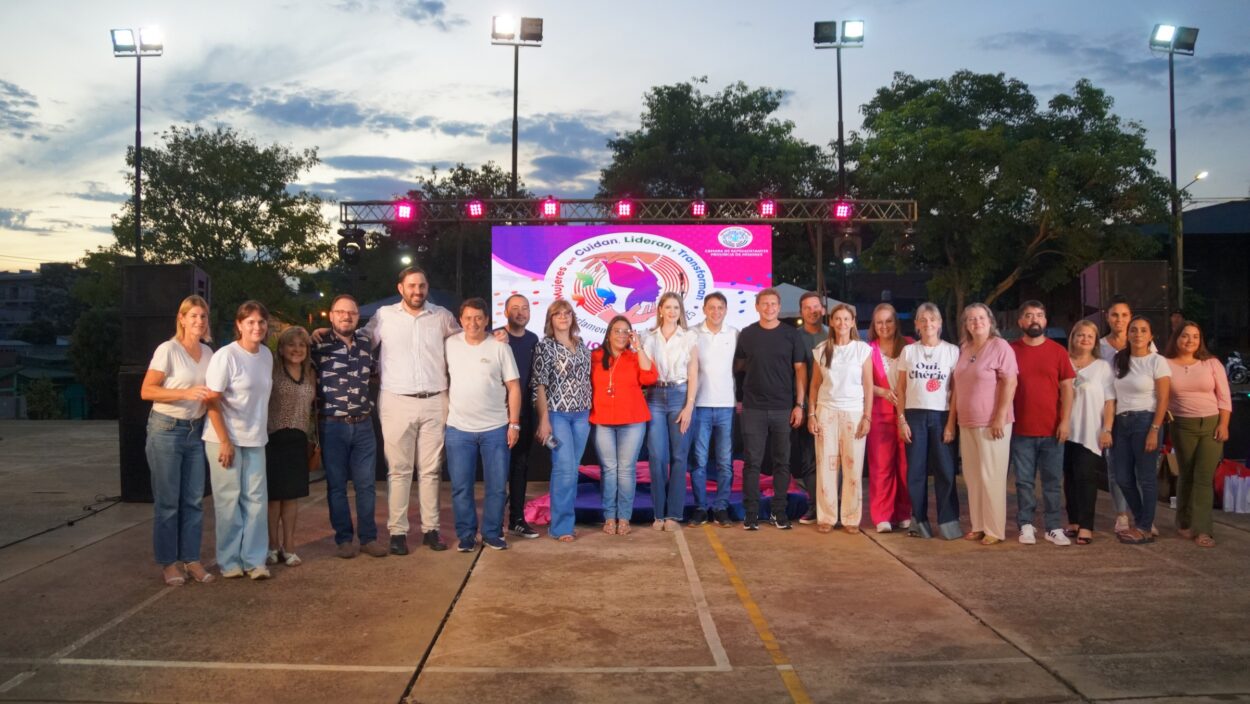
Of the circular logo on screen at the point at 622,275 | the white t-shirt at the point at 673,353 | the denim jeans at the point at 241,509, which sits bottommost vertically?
the denim jeans at the point at 241,509

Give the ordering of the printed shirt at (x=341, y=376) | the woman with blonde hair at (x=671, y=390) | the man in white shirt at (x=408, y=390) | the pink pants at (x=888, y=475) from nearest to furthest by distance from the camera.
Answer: the printed shirt at (x=341, y=376), the man in white shirt at (x=408, y=390), the woman with blonde hair at (x=671, y=390), the pink pants at (x=888, y=475)

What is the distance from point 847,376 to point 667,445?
1377 mm

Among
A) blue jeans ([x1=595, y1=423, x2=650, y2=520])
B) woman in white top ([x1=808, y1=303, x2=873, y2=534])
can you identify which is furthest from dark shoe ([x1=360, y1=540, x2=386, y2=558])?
woman in white top ([x1=808, y1=303, x2=873, y2=534])

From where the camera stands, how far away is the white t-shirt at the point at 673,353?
7.20 m

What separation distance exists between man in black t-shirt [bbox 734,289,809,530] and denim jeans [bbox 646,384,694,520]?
18.4 inches

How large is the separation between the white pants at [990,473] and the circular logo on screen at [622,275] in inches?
324

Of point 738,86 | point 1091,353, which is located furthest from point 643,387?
point 738,86

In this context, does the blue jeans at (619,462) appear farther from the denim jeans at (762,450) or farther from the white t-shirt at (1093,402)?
the white t-shirt at (1093,402)

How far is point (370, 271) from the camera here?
44.8m

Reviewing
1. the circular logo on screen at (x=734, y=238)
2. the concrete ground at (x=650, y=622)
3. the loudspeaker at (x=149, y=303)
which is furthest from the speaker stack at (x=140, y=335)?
the circular logo on screen at (x=734, y=238)

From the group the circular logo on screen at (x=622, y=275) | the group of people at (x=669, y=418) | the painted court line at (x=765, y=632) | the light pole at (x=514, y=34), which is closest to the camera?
the painted court line at (x=765, y=632)

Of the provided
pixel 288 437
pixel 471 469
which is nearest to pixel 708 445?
pixel 471 469

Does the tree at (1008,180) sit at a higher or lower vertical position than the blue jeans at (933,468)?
higher

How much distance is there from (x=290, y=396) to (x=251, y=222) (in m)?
26.7
